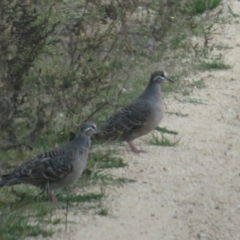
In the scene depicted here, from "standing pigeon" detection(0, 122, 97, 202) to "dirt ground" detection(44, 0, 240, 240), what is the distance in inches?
14.5

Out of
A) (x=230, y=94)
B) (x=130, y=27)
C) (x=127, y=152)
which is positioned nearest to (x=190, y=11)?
(x=130, y=27)

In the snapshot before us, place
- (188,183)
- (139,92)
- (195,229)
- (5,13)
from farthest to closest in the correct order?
(139,92)
(5,13)
(188,183)
(195,229)

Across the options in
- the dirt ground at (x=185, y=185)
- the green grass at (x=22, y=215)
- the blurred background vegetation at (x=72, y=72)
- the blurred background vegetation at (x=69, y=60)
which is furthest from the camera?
the blurred background vegetation at (x=69, y=60)

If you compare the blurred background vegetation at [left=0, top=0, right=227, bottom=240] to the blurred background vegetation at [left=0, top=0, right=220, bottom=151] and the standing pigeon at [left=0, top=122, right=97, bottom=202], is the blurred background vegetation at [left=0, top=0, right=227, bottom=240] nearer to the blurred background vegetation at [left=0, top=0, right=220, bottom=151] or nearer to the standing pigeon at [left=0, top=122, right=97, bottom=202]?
the blurred background vegetation at [left=0, top=0, right=220, bottom=151]

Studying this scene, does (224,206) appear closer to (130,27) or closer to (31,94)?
(31,94)

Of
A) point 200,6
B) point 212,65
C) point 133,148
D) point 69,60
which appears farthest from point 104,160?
point 200,6

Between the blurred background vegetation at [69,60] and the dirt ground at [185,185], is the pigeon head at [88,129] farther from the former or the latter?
the blurred background vegetation at [69,60]

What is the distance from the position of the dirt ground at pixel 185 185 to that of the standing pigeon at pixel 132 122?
18cm

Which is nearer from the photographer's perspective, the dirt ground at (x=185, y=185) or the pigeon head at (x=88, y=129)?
the dirt ground at (x=185, y=185)

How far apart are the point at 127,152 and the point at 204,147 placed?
28.4 inches

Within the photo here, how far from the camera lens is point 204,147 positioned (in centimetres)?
971

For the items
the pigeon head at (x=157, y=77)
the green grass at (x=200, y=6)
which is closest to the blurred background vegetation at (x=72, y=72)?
the pigeon head at (x=157, y=77)

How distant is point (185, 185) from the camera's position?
8.72 meters

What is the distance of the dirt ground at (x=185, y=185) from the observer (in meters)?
Answer: 7.71
